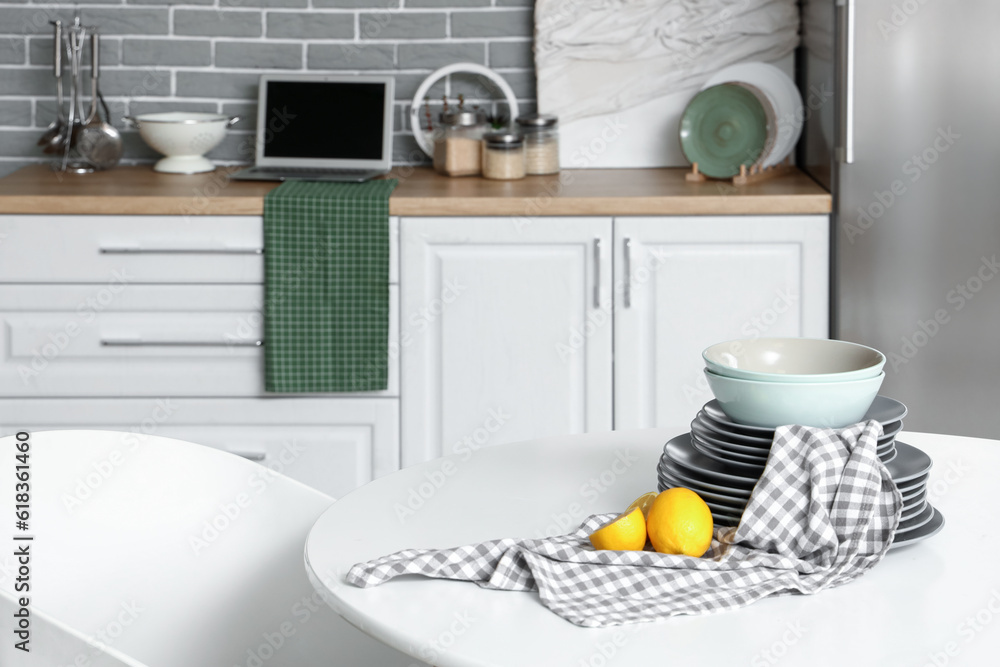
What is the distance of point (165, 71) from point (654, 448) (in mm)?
2392

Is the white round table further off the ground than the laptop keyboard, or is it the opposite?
the laptop keyboard

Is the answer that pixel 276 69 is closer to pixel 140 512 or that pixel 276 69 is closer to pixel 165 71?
pixel 165 71

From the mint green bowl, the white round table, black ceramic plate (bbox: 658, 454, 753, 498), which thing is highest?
the mint green bowl

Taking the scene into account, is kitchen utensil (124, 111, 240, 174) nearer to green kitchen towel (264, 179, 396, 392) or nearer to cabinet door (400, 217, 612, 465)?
green kitchen towel (264, 179, 396, 392)

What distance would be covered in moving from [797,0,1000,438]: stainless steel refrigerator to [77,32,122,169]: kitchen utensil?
1989mm

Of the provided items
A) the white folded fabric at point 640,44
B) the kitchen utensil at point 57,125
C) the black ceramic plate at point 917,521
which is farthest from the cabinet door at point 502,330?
the black ceramic plate at point 917,521

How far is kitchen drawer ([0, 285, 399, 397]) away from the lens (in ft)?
8.75

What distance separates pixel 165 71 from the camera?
3.25 meters

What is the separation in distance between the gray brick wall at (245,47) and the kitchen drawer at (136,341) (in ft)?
2.68

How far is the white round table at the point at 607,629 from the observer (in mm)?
860

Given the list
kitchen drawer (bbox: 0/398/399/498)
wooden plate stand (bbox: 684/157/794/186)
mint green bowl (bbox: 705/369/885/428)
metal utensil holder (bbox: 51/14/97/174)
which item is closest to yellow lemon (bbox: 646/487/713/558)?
mint green bowl (bbox: 705/369/885/428)

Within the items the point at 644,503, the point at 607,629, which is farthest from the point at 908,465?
the point at 607,629

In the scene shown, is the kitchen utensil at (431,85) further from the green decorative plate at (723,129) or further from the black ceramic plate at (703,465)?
the black ceramic plate at (703,465)

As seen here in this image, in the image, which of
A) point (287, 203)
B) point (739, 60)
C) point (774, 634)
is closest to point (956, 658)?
point (774, 634)
